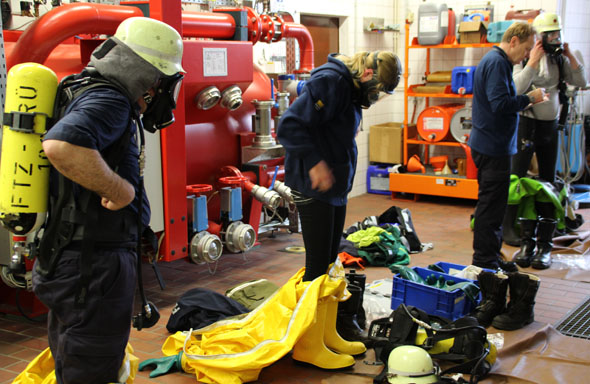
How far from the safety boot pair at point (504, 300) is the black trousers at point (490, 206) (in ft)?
2.41

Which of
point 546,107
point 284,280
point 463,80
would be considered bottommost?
point 284,280

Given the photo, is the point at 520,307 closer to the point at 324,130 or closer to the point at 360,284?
the point at 360,284

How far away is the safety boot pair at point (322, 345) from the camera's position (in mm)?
3861

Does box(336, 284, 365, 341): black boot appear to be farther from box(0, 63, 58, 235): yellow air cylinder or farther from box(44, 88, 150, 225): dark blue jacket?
box(0, 63, 58, 235): yellow air cylinder

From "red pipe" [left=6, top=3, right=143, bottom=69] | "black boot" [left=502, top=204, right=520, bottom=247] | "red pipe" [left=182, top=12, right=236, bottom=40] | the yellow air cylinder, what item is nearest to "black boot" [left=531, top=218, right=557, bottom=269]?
"black boot" [left=502, top=204, right=520, bottom=247]

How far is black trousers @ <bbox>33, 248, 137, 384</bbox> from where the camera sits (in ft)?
8.38

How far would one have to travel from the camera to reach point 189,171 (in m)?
5.71

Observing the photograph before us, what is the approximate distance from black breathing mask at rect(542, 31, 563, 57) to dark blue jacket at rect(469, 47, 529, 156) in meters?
1.55

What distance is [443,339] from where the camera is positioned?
3.95 m

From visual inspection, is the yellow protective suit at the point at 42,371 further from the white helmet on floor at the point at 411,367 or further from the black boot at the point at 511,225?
the black boot at the point at 511,225

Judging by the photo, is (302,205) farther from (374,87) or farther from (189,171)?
(189,171)

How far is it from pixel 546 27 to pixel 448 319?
351 cm

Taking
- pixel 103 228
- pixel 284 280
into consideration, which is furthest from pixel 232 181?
pixel 103 228

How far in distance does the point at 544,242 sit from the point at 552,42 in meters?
2.03
